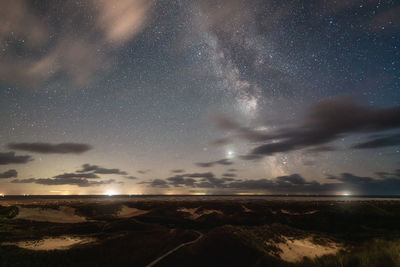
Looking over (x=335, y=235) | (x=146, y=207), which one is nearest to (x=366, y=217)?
(x=335, y=235)

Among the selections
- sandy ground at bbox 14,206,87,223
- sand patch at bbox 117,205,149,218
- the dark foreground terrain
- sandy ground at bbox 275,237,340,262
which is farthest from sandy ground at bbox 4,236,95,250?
sand patch at bbox 117,205,149,218

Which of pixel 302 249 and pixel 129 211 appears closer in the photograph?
pixel 302 249

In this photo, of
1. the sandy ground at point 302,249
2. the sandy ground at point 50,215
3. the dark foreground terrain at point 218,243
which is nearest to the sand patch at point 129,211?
the sandy ground at point 50,215

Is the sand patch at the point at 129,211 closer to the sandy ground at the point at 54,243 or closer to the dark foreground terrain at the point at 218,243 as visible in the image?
the dark foreground terrain at the point at 218,243

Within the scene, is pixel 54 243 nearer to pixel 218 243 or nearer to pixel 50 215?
pixel 218 243

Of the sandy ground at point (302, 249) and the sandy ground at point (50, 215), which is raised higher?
the sandy ground at point (50, 215)

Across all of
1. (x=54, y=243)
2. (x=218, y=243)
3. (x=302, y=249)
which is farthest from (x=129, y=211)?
(x=302, y=249)
